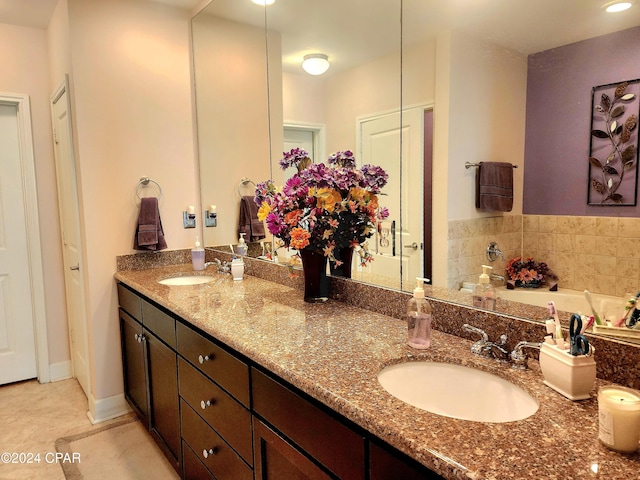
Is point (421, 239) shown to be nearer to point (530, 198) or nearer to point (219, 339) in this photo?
point (530, 198)

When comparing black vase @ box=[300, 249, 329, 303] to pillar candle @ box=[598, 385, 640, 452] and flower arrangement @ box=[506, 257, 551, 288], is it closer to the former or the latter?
flower arrangement @ box=[506, 257, 551, 288]

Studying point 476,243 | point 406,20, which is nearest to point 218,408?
point 476,243

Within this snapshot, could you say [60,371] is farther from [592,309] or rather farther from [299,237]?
[592,309]

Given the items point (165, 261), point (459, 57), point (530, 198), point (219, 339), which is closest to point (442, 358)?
point (530, 198)

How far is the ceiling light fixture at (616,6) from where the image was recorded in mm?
997

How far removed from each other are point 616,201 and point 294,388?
93cm

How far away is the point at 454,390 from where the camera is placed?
1.15 m

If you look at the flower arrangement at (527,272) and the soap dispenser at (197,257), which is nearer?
the flower arrangement at (527,272)

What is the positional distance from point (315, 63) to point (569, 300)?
1537 mm

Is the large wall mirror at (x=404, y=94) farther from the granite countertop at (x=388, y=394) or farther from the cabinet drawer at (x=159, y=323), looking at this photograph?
the cabinet drawer at (x=159, y=323)

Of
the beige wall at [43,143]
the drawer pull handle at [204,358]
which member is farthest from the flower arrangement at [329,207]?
the beige wall at [43,143]

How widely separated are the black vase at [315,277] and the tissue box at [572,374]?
100 cm

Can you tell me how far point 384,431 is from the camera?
2.72 ft

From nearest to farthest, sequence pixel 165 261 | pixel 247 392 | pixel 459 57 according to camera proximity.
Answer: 1. pixel 247 392
2. pixel 459 57
3. pixel 165 261
